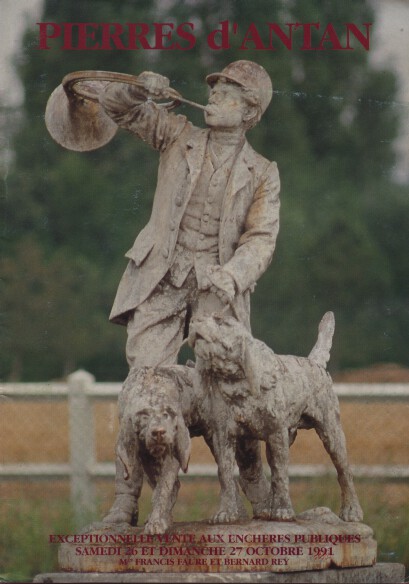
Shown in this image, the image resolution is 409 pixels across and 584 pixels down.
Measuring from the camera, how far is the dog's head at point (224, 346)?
726cm

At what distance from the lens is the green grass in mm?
10586

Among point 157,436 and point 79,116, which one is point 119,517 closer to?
point 157,436

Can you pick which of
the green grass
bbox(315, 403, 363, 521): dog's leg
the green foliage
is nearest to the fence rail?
the green grass

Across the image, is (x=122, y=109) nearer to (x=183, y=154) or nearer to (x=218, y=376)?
(x=183, y=154)

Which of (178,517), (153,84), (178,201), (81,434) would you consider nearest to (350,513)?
(178,201)

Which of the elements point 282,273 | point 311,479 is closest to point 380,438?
point 311,479

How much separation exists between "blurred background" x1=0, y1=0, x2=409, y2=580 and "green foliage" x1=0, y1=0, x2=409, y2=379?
2 centimetres

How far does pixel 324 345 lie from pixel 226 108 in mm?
1181

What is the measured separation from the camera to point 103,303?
1609 centimetres

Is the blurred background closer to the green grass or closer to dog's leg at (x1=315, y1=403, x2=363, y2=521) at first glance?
the green grass

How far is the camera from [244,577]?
7242mm

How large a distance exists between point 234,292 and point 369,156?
9446 mm

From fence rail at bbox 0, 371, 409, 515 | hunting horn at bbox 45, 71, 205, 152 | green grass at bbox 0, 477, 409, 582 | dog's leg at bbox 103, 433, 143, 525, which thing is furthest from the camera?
fence rail at bbox 0, 371, 409, 515

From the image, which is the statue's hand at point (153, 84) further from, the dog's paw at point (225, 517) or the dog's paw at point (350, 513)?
the dog's paw at point (350, 513)
